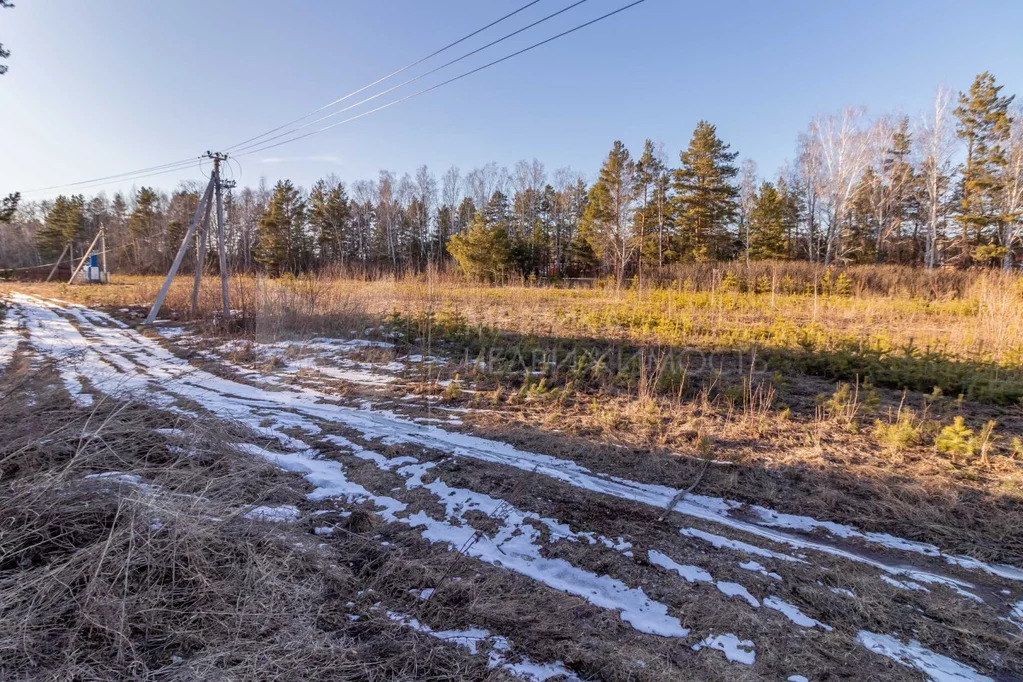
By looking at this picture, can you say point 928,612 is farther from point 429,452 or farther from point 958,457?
point 429,452

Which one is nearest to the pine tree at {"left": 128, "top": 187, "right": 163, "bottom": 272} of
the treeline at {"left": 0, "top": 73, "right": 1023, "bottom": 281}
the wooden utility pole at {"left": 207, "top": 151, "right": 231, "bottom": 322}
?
the treeline at {"left": 0, "top": 73, "right": 1023, "bottom": 281}

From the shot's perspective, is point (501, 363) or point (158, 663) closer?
point (158, 663)

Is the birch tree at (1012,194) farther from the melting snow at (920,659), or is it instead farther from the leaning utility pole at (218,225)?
the leaning utility pole at (218,225)

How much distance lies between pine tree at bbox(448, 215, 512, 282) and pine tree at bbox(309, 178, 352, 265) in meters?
19.9

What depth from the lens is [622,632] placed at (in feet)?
6.94

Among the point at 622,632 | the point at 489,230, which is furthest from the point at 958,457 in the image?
the point at 489,230

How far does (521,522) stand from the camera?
3.04 metres

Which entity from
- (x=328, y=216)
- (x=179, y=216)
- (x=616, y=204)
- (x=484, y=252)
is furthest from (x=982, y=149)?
(x=179, y=216)

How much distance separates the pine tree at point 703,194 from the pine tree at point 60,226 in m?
59.8

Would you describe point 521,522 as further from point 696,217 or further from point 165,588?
point 696,217

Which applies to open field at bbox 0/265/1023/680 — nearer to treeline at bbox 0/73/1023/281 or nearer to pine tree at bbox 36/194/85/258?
treeline at bbox 0/73/1023/281

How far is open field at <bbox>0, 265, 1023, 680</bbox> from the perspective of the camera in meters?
1.96

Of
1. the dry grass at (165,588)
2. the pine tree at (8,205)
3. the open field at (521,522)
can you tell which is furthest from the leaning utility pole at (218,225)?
the dry grass at (165,588)

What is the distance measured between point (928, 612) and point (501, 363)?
508cm
